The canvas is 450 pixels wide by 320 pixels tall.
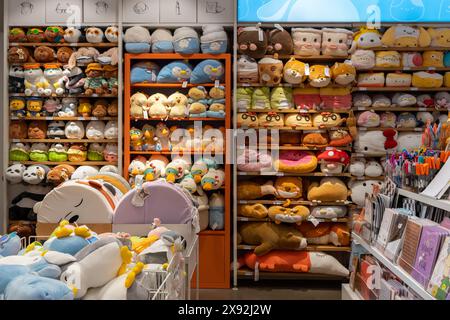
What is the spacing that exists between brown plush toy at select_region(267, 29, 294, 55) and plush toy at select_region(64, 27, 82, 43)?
5.61 ft

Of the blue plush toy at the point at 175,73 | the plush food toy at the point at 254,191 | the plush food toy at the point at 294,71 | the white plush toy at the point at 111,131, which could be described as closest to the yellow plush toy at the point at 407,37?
the plush food toy at the point at 294,71

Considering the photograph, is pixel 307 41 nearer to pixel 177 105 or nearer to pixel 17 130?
pixel 177 105

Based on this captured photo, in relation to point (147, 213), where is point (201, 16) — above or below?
above

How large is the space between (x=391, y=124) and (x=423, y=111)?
30 centimetres

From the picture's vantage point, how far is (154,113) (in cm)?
407

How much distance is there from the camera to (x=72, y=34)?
4176 millimetres

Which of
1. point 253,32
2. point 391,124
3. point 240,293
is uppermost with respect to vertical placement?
point 253,32

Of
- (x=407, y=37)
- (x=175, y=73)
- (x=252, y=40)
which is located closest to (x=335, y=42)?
(x=407, y=37)

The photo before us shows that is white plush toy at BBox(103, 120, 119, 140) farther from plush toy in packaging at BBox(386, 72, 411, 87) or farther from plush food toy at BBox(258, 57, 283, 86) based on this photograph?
plush toy in packaging at BBox(386, 72, 411, 87)

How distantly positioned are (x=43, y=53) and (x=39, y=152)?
89cm
